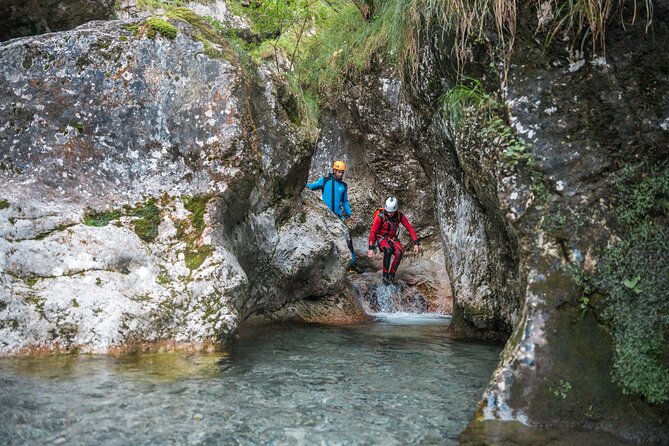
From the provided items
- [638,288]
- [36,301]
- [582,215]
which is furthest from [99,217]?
[638,288]

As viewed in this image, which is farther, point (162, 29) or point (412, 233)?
point (412, 233)

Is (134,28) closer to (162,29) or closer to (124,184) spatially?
(162,29)

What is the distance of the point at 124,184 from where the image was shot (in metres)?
6.82

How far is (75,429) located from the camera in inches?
141

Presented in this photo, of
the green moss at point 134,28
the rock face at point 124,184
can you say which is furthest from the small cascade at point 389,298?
the green moss at point 134,28

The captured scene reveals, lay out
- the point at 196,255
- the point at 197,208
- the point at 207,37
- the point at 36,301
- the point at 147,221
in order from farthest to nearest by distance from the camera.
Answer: the point at 207,37
the point at 197,208
the point at 147,221
the point at 196,255
the point at 36,301

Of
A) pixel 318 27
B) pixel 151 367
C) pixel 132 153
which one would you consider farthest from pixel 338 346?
pixel 318 27

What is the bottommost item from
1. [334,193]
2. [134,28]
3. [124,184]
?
[124,184]

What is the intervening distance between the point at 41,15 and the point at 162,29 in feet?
10.5

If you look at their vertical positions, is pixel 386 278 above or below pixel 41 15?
below

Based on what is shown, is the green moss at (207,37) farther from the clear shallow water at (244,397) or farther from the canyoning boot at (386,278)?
the canyoning boot at (386,278)

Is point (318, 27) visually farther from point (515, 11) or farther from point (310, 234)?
point (515, 11)

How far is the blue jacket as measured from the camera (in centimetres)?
1298

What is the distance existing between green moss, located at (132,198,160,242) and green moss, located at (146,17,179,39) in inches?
77.7
